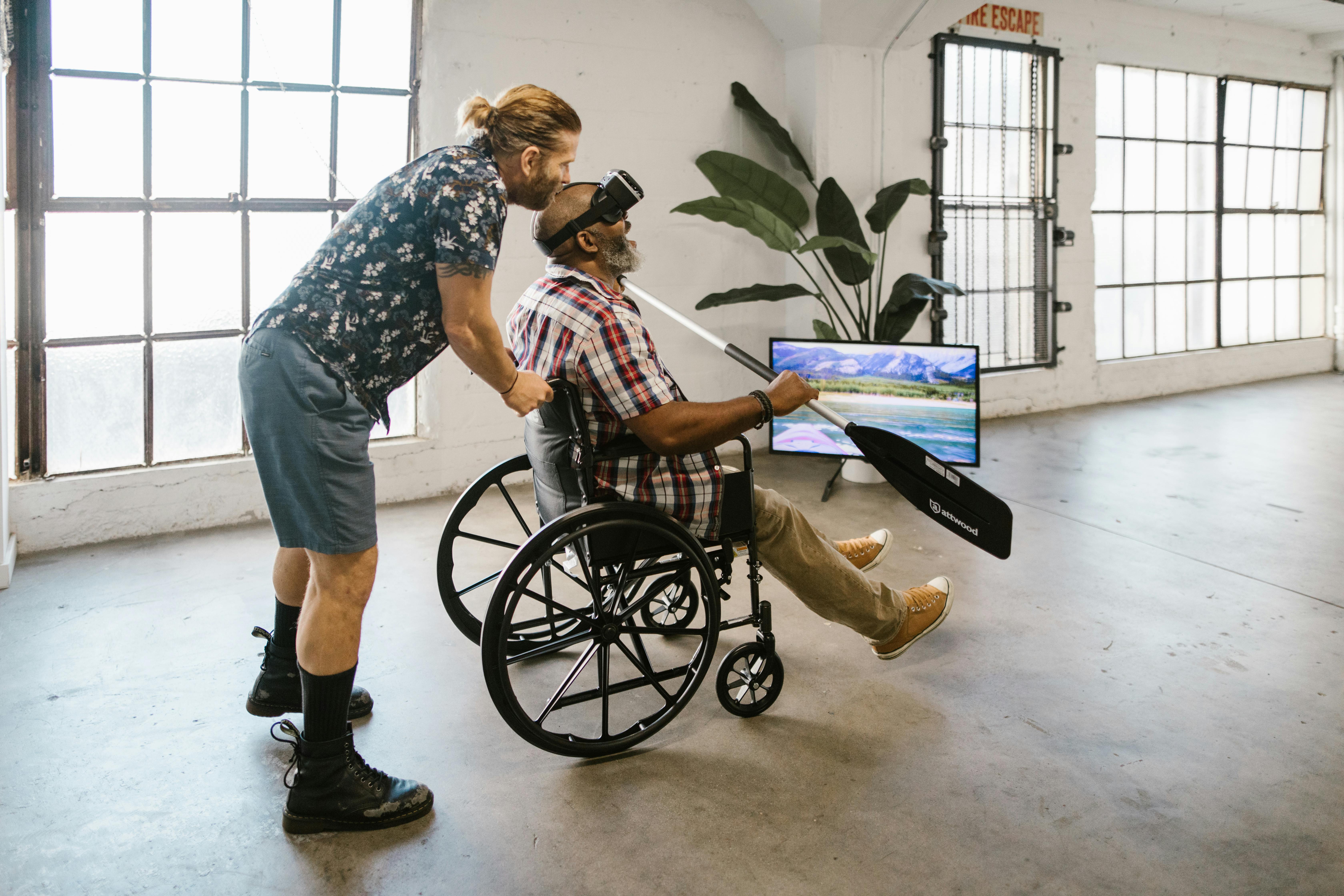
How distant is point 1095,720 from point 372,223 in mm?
1794

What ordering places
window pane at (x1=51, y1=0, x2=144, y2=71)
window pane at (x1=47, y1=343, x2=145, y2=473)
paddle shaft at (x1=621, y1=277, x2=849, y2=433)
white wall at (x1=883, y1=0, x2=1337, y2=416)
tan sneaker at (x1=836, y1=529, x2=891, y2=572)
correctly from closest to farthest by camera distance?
1. paddle shaft at (x1=621, y1=277, x2=849, y2=433)
2. tan sneaker at (x1=836, y1=529, x2=891, y2=572)
3. window pane at (x1=51, y1=0, x2=144, y2=71)
4. window pane at (x1=47, y1=343, x2=145, y2=473)
5. white wall at (x1=883, y1=0, x2=1337, y2=416)

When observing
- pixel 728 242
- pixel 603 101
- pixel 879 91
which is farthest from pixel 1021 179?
pixel 603 101

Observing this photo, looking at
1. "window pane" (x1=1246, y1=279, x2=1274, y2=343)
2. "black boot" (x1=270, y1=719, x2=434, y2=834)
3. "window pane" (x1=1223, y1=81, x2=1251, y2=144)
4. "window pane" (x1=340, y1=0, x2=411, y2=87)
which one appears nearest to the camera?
"black boot" (x1=270, y1=719, x2=434, y2=834)

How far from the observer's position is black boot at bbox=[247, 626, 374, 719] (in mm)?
2182

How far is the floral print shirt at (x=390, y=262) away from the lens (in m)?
1.66

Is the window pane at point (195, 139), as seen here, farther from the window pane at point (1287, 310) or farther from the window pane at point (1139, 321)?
the window pane at point (1287, 310)

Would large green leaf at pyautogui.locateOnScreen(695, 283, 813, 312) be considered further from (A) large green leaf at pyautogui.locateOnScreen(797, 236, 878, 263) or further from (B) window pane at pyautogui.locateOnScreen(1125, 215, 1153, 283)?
(B) window pane at pyautogui.locateOnScreen(1125, 215, 1153, 283)

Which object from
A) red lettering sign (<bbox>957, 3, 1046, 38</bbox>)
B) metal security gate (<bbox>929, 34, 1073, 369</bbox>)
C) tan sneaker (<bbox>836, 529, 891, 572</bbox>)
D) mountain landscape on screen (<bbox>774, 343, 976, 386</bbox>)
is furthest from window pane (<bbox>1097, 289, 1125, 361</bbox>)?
tan sneaker (<bbox>836, 529, 891, 572</bbox>)

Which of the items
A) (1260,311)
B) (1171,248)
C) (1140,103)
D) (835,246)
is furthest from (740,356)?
(1260,311)

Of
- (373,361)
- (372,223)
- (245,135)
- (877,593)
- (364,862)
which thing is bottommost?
(364,862)

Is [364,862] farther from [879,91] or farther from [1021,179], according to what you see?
[1021,179]

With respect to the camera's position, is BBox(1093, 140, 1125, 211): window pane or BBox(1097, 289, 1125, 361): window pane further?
BBox(1097, 289, 1125, 361): window pane

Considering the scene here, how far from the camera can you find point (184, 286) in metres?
3.79

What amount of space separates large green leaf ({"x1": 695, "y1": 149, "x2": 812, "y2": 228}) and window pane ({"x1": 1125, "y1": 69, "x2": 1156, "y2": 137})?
332 centimetres
